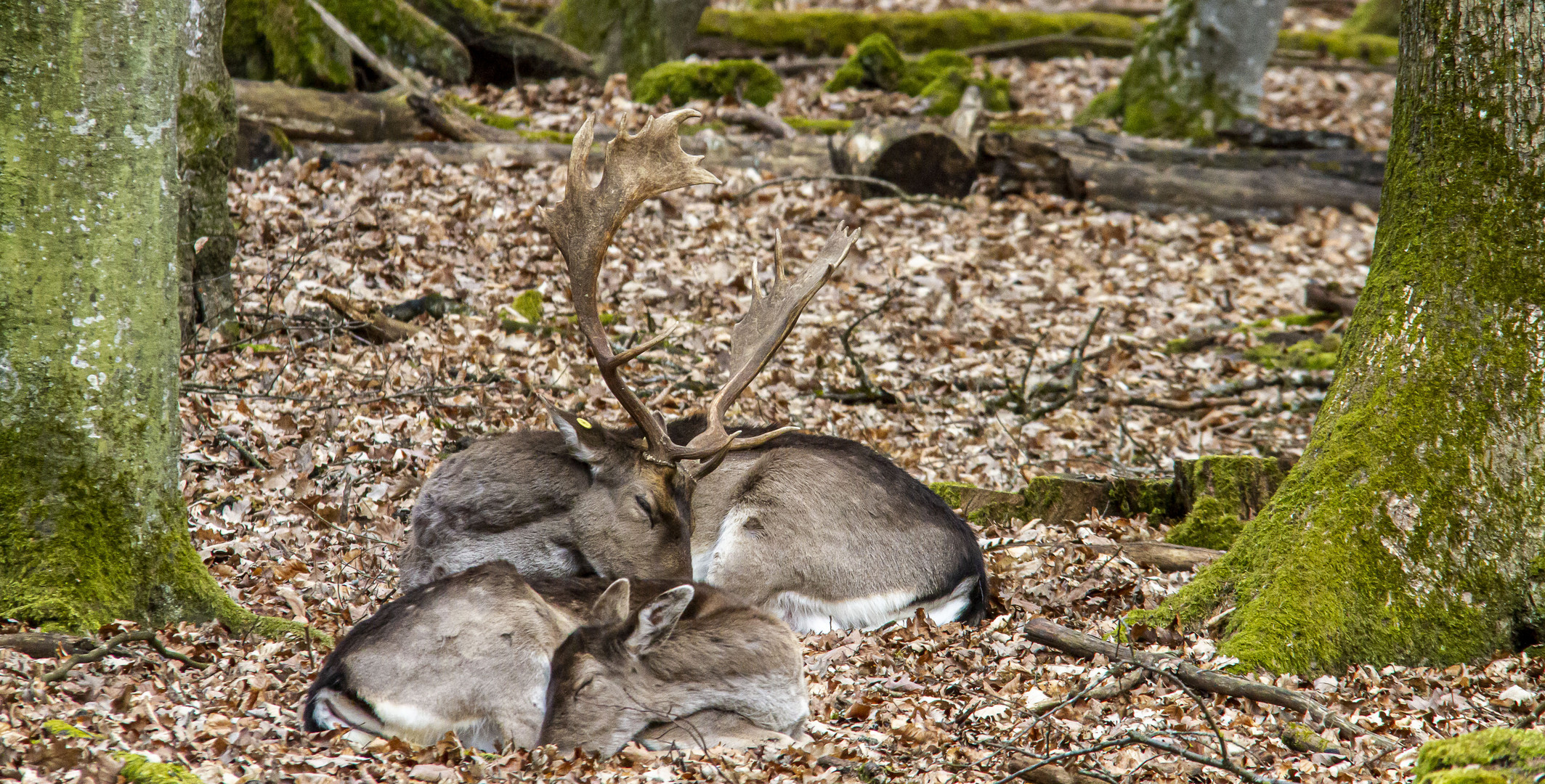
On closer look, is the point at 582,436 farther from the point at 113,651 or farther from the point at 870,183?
the point at 870,183

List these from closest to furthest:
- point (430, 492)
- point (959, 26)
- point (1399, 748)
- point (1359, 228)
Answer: point (1399, 748) → point (430, 492) → point (1359, 228) → point (959, 26)

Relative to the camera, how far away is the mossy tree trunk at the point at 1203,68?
1617 cm

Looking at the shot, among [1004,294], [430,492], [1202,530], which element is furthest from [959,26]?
[430,492]

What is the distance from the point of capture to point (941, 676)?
18.0 ft

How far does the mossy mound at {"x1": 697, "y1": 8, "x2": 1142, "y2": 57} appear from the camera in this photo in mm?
20297

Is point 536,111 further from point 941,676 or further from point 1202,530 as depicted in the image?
point 941,676

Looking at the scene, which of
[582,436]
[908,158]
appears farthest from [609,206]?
[908,158]

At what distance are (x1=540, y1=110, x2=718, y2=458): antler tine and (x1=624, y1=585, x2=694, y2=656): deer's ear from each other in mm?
1653

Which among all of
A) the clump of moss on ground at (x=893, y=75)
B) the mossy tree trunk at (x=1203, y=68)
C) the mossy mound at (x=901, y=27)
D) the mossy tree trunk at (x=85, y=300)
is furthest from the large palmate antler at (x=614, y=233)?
the mossy mound at (x=901, y=27)

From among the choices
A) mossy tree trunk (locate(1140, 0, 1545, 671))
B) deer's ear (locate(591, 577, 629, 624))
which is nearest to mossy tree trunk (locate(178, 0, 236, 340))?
deer's ear (locate(591, 577, 629, 624))

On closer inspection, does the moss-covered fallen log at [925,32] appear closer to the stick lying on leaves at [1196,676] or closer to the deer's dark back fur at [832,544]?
the deer's dark back fur at [832,544]

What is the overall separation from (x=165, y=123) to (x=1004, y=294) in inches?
327

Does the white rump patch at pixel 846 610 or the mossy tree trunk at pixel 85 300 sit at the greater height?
the mossy tree trunk at pixel 85 300

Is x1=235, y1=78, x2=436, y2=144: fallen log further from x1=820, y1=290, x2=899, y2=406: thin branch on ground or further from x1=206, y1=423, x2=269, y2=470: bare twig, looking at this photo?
x1=820, y1=290, x2=899, y2=406: thin branch on ground
